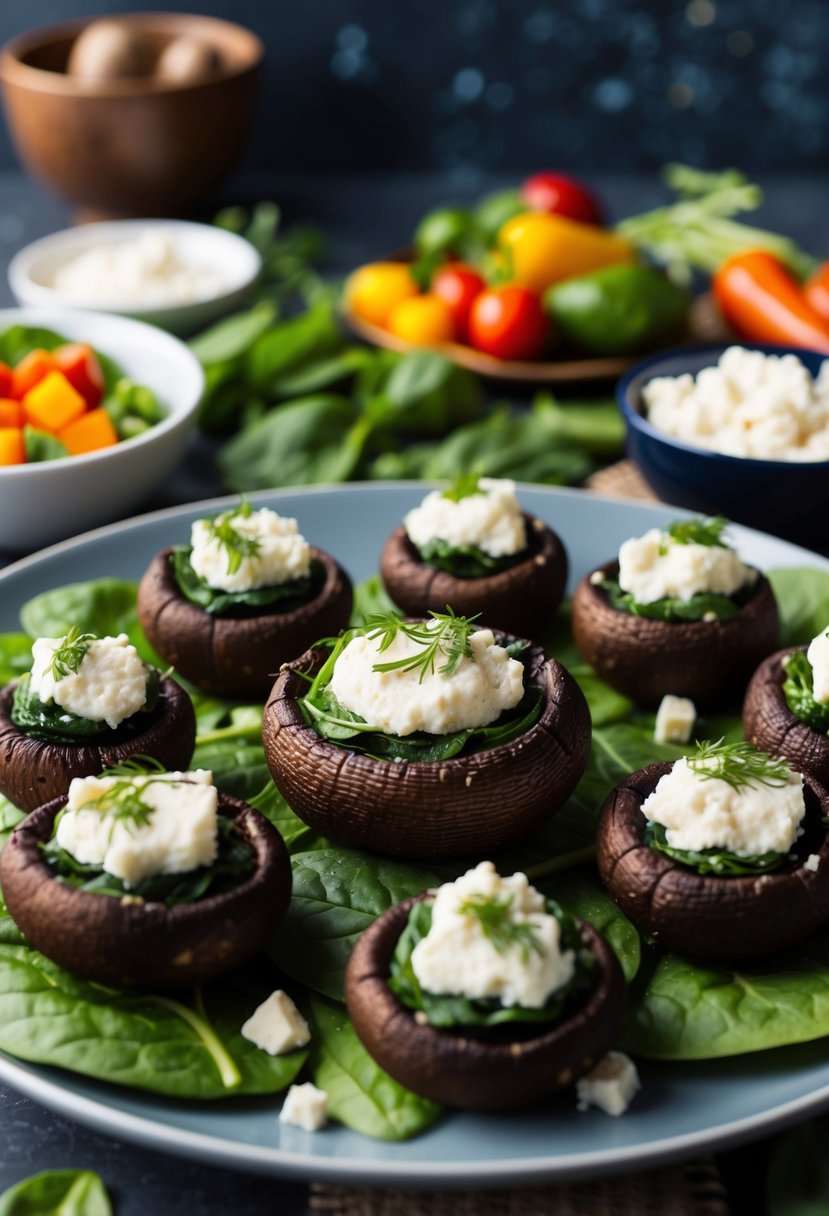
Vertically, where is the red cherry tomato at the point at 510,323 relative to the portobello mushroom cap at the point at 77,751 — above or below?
below

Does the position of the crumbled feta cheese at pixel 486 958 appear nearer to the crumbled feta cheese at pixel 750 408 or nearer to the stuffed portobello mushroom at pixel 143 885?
the stuffed portobello mushroom at pixel 143 885

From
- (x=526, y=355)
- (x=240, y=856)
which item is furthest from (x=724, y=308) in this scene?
(x=240, y=856)

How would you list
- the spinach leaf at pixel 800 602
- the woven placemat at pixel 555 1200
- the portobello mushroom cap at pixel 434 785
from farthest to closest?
the spinach leaf at pixel 800 602, the portobello mushroom cap at pixel 434 785, the woven placemat at pixel 555 1200

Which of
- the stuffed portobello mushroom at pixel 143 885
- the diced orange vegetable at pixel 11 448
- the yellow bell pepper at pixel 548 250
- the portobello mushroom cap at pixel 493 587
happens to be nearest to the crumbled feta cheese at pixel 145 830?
the stuffed portobello mushroom at pixel 143 885

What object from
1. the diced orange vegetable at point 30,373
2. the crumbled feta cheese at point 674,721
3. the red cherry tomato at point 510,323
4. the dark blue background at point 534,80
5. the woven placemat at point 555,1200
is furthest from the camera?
the dark blue background at point 534,80

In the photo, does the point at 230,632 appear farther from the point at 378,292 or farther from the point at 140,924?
the point at 378,292

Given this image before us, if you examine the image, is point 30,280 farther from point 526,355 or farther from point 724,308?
point 724,308

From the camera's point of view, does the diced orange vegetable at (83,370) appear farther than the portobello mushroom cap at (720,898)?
Yes

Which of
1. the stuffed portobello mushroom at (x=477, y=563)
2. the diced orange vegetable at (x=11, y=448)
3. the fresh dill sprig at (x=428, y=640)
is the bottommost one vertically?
the diced orange vegetable at (x=11, y=448)

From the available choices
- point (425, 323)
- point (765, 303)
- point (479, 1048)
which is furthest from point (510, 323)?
point (479, 1048)
